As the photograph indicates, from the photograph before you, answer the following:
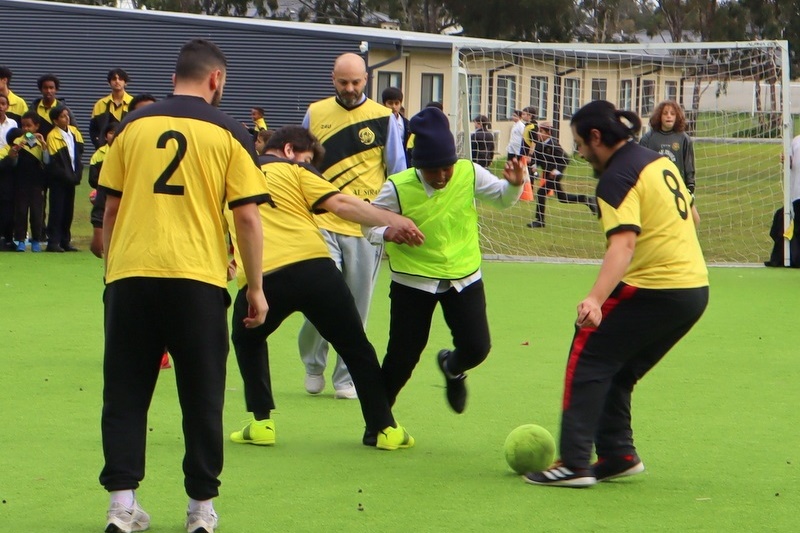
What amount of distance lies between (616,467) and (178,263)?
2273 mm

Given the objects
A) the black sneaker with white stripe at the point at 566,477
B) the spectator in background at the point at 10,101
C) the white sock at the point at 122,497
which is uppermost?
the spectator in background at the point at 10,101

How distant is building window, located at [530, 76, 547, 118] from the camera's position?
822 inches

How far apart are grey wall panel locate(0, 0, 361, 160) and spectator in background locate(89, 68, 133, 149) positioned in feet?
48.8

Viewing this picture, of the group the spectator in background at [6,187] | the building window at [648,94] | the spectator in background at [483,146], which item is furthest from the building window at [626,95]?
the spectator in background at [6,187]

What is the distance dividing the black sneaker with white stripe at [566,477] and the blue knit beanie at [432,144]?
1571mm

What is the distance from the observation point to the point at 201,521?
4.57 m

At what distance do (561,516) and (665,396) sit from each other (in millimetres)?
2777

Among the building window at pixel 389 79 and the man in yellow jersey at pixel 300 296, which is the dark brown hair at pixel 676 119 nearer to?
the man in yellow jersey at pixel 300 296

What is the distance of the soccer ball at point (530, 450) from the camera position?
5555mm

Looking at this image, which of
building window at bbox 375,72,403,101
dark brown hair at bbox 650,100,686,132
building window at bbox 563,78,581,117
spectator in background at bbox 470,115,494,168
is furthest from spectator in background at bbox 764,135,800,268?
building window at bbox 375,72,403,101

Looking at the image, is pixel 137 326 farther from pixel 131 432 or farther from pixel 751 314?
pixel 751 314

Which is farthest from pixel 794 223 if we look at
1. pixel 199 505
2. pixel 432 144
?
pixel 199 505

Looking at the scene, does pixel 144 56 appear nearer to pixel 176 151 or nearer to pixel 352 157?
pixel 352 157

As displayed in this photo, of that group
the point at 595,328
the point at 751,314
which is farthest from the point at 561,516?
the point at 751,314
